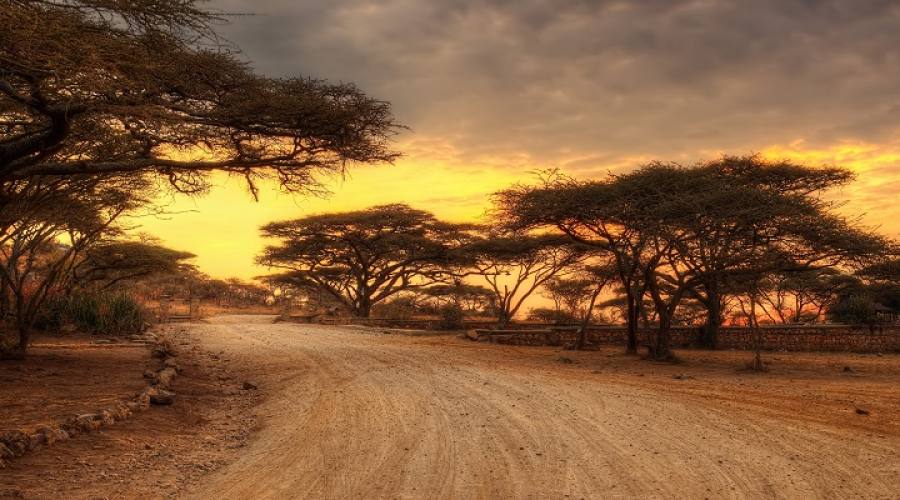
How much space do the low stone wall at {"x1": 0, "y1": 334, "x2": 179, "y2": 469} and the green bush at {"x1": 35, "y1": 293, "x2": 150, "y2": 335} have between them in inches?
414

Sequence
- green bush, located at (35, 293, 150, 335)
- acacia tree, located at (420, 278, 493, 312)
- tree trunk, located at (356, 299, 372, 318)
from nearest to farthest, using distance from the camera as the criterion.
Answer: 1. green bush, located at (35, 293, 150, 335)
2. tree trunk, located at (356, 299, 372, 318)
3. acacia tree, located at (420, 278, 493, 312)

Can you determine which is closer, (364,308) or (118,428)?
(118,428)

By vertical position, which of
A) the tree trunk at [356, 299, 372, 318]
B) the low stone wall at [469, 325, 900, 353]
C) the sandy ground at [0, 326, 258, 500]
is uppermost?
the tree trunk at [356, 299, 372, 318]

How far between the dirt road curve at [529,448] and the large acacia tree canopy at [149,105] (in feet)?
14.7

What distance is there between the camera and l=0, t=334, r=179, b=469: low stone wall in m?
6.15

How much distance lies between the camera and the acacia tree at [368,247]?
1448 inches

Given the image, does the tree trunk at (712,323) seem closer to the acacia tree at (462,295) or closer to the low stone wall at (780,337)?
the low stone wall at (780,337)

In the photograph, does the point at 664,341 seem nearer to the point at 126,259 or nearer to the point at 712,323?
the point at 712,323

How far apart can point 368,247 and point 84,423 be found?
3127cm

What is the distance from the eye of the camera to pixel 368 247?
1513 inches

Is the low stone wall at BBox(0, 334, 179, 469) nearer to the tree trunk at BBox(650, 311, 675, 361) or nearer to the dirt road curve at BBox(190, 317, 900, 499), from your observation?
the dirt road curve at BBox(190, 317, 900, 499)

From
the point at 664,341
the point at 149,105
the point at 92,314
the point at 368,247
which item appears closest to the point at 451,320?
the point at 368,247

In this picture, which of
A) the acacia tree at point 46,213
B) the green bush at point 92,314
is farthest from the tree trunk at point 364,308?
the acacia tree at point 46,213

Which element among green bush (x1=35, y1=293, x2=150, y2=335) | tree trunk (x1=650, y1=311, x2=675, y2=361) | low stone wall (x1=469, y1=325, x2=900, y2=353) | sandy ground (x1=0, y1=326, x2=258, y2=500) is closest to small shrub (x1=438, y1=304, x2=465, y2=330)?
low stone wall (x1=469, y1=325, x2=900, y2=353)
